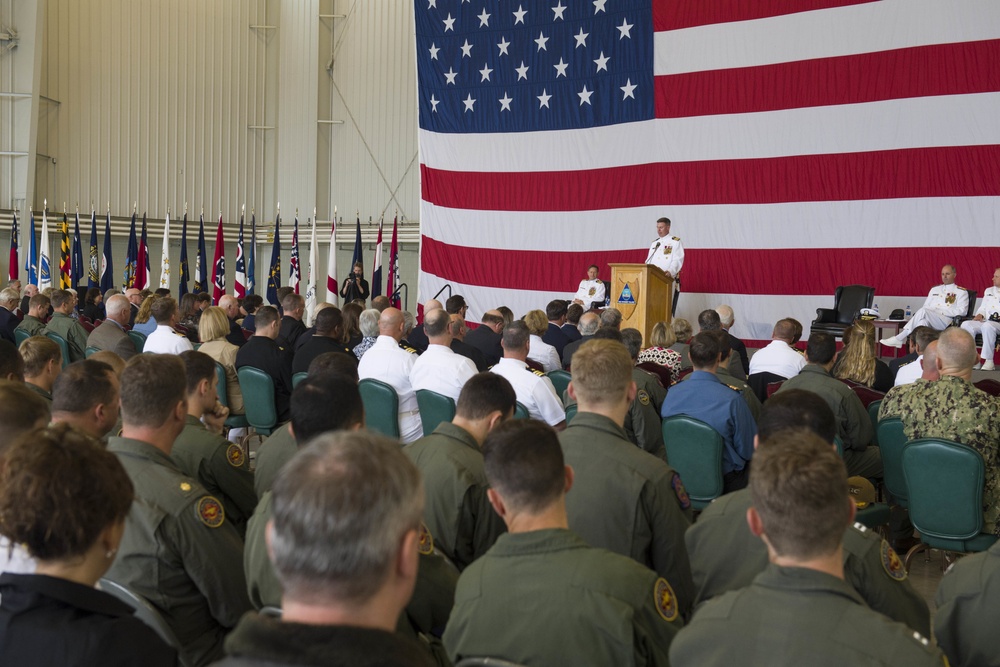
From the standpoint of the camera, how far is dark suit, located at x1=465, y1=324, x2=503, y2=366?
7.21 m

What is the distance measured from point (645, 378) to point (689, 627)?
3.56m

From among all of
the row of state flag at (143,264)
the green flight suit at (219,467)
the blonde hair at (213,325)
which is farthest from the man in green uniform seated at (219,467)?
Result: the row of state flag at (143,264)

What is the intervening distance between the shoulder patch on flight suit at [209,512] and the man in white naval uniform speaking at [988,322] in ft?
25.8

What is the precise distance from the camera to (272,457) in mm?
3264

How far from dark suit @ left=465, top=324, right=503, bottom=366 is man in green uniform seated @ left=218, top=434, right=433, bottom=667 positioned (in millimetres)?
6035

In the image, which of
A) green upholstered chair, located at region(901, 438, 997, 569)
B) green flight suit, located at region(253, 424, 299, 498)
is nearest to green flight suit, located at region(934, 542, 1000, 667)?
green upholstered chair, located at region(901, 438, 997, 569)

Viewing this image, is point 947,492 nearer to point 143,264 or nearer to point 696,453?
point 696,453

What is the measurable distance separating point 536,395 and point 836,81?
23.5 feet

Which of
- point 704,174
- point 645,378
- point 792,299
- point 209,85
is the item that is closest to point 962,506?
point 645,378

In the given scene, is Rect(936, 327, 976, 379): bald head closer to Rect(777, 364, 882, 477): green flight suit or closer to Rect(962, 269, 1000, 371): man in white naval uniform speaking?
Rect(777, 364, 882, 477): green flight suit

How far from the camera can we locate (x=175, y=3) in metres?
16.7

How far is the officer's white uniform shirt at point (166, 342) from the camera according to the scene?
20.2ft

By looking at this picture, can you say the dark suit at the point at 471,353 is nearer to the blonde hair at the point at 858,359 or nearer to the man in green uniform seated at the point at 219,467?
the blonde hair at the point at 858,359

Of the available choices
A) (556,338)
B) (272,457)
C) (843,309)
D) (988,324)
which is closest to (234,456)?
(272,457)
